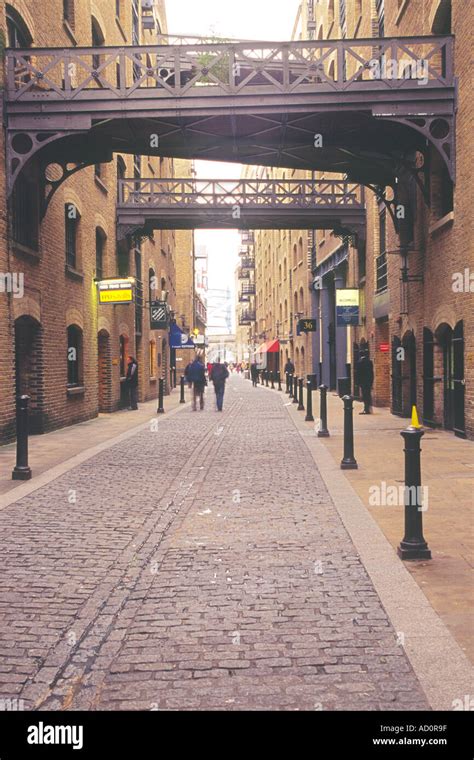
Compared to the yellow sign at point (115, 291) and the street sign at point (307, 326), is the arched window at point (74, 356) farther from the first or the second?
the street sign at point (307, 326)

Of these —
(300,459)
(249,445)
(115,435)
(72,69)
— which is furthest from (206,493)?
(72,69)

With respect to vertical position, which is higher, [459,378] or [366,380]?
[459,378]

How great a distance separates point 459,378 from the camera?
11898 mm

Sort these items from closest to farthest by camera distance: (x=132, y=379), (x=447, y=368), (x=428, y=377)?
1. (x=447, y=368)
2. (x=428, y=377)
3. (x=132, y=379)

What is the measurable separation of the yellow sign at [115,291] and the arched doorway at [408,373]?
6821 mm

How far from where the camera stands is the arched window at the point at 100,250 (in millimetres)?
19625

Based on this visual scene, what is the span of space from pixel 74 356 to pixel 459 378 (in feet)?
29.6

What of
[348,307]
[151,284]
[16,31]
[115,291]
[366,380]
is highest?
[16,31]

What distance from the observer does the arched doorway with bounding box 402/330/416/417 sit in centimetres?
1550

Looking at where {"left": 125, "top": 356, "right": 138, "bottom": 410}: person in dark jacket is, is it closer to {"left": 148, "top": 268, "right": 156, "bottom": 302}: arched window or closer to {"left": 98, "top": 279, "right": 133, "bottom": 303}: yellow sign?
{"left": 98, "top": 279, "right": 133, "bottom": 303}: yellow sign

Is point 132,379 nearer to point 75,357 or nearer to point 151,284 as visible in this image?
point 75,357

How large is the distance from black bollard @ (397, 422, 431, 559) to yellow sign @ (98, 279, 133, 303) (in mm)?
13253

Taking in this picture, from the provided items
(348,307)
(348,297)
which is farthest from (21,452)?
(348,297)

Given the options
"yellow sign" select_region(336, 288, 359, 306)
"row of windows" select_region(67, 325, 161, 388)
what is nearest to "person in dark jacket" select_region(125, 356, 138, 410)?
"row of windows" select_region(67, 325, 161, 388)
